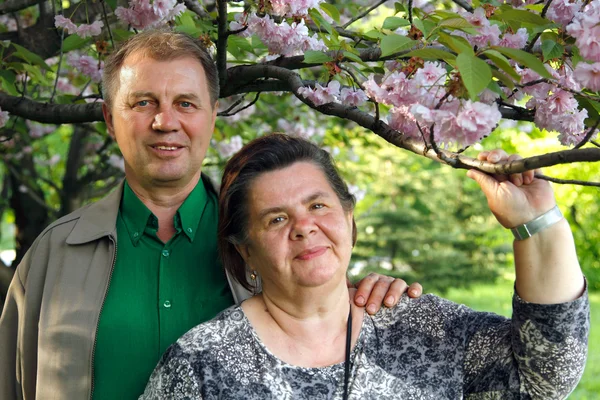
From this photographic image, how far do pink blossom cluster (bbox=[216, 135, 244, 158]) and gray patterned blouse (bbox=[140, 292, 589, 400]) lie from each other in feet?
13.1

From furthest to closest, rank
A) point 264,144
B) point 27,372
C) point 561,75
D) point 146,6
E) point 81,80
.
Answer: point 81,80 → point 146,6 → point 27,372 → point 264,144 → point 561,75

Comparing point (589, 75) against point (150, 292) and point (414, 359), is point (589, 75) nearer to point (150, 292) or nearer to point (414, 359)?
point (414, 359)

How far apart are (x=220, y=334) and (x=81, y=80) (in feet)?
11.9

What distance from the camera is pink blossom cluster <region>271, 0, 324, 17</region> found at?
2.76m

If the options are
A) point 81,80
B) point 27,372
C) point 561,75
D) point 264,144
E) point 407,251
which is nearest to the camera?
point 561,75

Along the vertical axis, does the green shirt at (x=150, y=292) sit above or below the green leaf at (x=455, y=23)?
below

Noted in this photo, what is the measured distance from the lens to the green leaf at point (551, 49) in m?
2.19

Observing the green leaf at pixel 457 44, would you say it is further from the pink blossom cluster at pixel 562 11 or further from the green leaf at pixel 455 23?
the pink blossom cluster at pixel 562 11

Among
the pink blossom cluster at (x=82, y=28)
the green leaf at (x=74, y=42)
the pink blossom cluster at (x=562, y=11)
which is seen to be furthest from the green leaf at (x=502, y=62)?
the green leaf at (x=74, y=42)

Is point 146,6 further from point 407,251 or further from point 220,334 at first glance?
point 407,251

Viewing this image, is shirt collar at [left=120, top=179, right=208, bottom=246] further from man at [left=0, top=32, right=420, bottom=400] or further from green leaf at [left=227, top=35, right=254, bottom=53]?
green leaf at [left=227, top=35, right=254, bottom=53]

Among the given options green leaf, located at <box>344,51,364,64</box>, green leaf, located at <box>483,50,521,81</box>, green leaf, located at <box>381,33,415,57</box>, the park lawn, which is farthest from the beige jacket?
the park lawn

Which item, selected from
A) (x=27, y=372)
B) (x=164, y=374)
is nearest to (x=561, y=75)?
(x=164, y=374)

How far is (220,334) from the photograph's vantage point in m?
2.40
